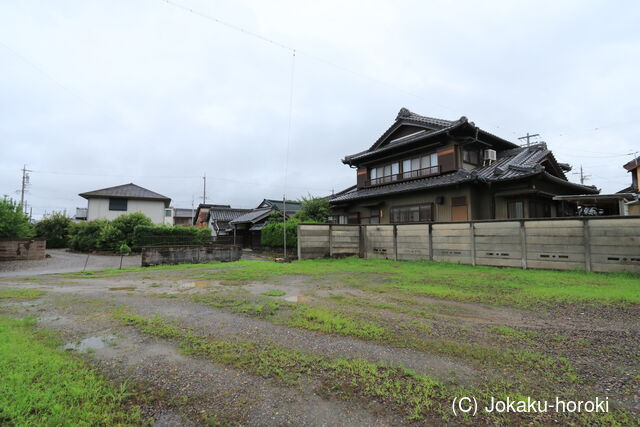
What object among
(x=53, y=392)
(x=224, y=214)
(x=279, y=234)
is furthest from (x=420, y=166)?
(x=224, y=214)

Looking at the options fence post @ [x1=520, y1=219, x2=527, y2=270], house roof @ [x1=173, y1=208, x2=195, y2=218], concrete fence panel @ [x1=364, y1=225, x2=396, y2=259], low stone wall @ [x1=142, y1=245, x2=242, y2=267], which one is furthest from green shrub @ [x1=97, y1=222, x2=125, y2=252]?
house roof @ [x1=173, y1=208, x2=195, y2=218]

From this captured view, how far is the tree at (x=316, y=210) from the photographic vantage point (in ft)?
68.2

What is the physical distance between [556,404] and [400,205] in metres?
15.2

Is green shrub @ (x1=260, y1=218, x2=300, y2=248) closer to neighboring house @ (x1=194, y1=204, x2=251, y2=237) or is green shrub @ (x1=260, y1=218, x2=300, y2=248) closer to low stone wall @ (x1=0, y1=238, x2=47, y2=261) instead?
neighboring house @ (x1=194, y1=204, x2=251, y2=237)

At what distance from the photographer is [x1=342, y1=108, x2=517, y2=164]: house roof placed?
1497 centimetres

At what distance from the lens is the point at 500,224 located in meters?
10.4

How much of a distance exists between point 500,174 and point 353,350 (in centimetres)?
1325

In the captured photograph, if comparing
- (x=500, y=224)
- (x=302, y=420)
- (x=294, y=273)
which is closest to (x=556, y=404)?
(x=302, y=420)

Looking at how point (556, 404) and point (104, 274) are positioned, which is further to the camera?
point (104, 274)

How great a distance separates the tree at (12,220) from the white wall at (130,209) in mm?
10824

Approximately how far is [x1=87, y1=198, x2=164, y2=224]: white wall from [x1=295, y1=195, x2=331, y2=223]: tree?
69.4ft

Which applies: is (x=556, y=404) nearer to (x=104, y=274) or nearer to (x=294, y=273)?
(x=294, y=273)

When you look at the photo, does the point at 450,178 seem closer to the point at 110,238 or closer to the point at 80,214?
the point at 110,238

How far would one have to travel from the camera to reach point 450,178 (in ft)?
48.0
